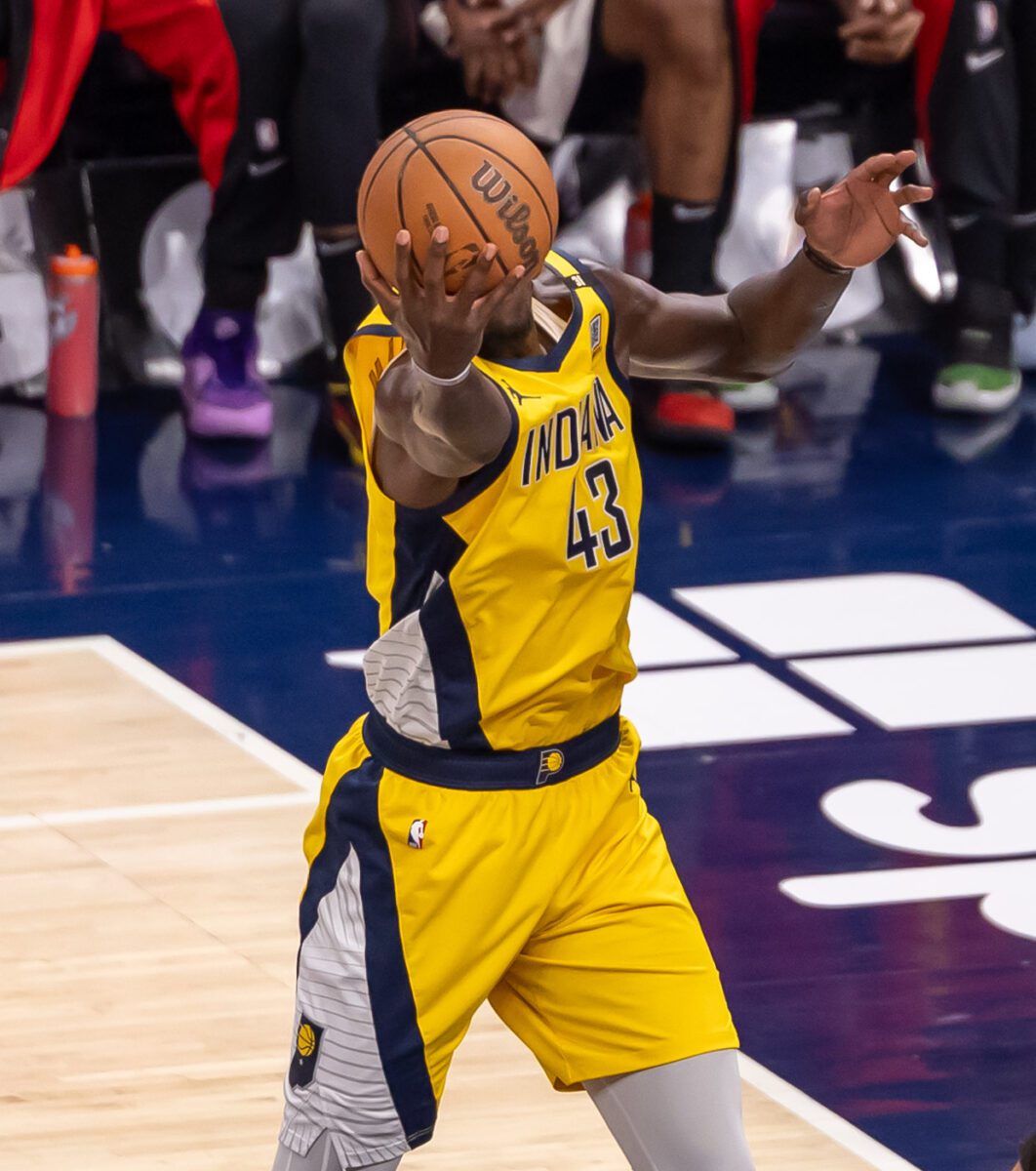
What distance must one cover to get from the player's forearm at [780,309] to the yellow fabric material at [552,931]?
1.83ft

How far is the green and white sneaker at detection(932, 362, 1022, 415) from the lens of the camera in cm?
672

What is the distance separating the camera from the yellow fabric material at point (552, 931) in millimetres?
2611

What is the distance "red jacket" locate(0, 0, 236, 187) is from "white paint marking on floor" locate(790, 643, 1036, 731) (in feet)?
7.04

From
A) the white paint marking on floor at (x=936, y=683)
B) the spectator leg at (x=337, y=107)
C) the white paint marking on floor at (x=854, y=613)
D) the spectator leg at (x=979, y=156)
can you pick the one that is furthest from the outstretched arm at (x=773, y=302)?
the spectator leg at (x=979, y=156)

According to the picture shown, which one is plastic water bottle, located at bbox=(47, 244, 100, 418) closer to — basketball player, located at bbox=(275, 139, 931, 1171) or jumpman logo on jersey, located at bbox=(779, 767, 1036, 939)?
jumpman logo on jersey, located at bbox=(779, 767, 1036, 939)

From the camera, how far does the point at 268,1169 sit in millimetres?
3252

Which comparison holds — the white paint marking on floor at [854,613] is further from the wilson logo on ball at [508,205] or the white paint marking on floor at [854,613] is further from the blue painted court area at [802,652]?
the wilson logo on ball at [508,205]

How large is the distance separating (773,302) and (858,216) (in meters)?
0.16

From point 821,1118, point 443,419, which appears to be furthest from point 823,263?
point 821,1118

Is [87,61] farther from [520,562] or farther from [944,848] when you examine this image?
[520,562]

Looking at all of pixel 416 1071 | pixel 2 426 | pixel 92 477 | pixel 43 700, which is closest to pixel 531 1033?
A: pixel 416 1071

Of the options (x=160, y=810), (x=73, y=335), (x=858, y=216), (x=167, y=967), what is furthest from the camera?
(x=73, y=335)

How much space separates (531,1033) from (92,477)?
3.75 metres

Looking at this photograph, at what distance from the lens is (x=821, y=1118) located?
3.38 m
